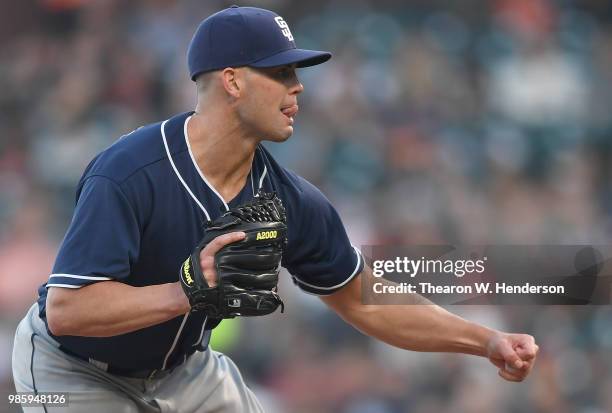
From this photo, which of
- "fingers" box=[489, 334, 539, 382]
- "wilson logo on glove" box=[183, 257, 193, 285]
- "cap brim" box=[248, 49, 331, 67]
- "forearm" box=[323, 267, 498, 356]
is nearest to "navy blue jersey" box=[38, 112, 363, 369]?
"forearm" box=[323, 267, 498, 356]

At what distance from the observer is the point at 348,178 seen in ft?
25.9

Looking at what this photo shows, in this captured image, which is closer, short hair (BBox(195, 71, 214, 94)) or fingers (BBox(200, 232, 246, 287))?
fingers (BBox(200, 232, 246, 287))

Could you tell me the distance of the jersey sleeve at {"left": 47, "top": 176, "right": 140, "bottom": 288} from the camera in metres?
3.01

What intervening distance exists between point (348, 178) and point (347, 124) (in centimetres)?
52

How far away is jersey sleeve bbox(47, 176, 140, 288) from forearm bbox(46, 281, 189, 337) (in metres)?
0.03

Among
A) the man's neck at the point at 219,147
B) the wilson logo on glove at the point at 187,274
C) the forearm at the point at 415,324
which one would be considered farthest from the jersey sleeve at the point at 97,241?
Answer: the forearm at the point at 415,324

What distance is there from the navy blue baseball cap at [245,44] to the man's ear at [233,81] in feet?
0.06

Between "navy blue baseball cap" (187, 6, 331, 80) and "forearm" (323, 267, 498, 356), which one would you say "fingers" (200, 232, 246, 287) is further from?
"forearm" (323, 267, 498, 356)

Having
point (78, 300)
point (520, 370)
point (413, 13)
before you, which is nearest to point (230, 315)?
point (78, 300)

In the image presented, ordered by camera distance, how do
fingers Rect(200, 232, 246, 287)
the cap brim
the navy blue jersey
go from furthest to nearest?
the cap brim < the navy blue jersey < fingers Rect(200, 232, 246, 287)

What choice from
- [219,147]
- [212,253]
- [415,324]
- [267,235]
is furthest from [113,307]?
[415,324]

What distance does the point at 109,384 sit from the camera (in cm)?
346

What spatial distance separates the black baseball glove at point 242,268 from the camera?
2.93 m

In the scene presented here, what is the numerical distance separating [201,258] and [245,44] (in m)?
0.77
